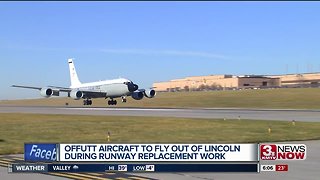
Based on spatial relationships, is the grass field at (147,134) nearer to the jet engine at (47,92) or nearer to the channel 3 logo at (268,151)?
the channel 3 logo at (268,151)

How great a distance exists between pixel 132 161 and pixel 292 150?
13.5ft

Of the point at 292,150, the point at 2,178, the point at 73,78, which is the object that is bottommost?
the point at 2,178

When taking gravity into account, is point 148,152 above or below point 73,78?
below

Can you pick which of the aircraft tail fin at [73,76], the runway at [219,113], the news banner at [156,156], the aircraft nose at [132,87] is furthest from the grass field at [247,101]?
the news banner at [156,156]

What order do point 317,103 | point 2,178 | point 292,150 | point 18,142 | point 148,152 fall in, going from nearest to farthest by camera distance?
point 148,152, point 292,150, point 2,178, point 18,142, point 317,103

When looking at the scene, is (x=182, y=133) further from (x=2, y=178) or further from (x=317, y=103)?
(x=317, y=103)

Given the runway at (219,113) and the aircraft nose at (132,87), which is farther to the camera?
the aircraft nose at (132,87)

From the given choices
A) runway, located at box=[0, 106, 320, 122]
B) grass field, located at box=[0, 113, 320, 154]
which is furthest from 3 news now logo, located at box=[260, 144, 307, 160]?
runway, located at box=[0, 106, 320, 122]

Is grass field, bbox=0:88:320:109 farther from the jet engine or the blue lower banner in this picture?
the blue lower banner

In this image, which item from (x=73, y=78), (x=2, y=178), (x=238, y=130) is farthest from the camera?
(x=73, y=78)

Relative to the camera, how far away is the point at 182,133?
29.4 m

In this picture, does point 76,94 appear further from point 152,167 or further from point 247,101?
point 152,167

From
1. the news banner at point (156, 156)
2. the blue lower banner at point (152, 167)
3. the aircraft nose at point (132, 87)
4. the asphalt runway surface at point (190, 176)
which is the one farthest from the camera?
the aircraft nose at point (132, 87)

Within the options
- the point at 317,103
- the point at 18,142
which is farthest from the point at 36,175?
the point at 317,103
